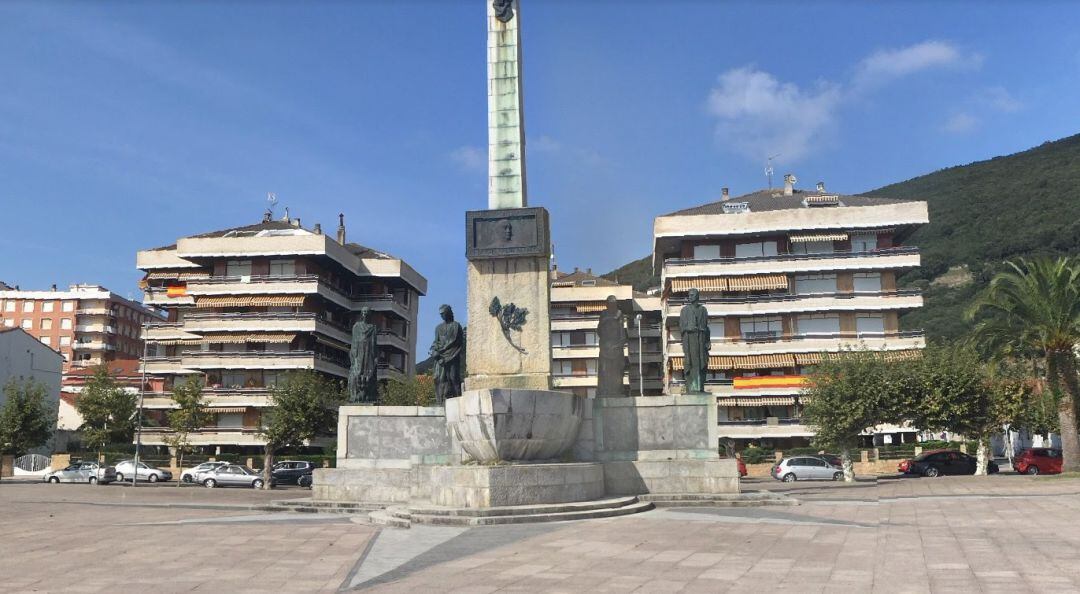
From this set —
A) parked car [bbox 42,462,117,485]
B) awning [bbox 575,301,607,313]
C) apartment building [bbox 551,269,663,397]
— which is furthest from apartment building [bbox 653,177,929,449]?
parked car [bbox 42,462,117,485]

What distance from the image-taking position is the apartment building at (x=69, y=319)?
95188 millimetres

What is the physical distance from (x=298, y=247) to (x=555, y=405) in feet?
142

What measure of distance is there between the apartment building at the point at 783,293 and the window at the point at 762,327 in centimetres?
7

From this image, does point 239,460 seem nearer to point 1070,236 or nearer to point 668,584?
point 668,584

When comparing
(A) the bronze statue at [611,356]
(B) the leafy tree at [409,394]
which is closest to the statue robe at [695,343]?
(A) the bronze statue at [611,356]

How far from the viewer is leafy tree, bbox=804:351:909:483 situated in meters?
34.7

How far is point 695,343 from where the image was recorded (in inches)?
724

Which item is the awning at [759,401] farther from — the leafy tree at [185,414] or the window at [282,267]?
the leafy tree at [185,414]

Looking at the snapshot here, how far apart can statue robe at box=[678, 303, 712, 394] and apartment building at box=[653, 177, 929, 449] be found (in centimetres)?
3327

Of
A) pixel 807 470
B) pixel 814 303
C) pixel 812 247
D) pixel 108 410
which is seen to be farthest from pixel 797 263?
pixel 108 410

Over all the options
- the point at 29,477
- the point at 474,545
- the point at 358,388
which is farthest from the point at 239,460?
the point at 474,545

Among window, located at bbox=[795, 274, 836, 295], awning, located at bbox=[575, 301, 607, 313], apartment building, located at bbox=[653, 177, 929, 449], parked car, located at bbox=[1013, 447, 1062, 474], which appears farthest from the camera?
awning, located at bbox=[575, 301, 607, 313]

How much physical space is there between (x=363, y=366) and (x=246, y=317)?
127 feet

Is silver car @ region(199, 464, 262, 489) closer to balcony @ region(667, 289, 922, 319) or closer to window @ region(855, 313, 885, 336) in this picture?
balcony @ region(667, 289, 922, 319)
